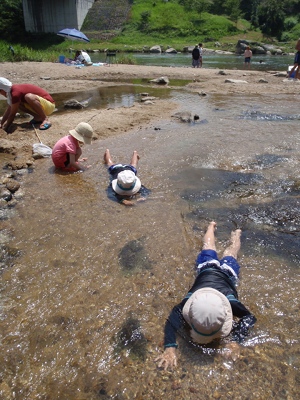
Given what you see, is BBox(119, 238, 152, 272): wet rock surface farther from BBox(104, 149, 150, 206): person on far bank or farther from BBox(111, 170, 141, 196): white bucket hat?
BBox(111, 170, 141, 196): white bucket hat

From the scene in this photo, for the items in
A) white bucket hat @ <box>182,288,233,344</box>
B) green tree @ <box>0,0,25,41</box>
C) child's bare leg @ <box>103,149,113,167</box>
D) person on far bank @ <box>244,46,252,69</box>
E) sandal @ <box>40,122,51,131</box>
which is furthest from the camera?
green tree @ <box>0,0,25,41</box>

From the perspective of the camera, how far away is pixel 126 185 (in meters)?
4.70

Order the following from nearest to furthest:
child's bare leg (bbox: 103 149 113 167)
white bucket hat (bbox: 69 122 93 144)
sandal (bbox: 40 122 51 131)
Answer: white bucket hat (bbox: 69 122 93 144) < child's bare leg (bbox: 103 149 113 167) < sandal (bbox: 40 122 51 131)

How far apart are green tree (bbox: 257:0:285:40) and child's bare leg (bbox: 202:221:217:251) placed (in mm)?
59441

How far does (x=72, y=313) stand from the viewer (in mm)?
2842

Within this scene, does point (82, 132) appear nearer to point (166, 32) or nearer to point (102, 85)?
point (102, 85)

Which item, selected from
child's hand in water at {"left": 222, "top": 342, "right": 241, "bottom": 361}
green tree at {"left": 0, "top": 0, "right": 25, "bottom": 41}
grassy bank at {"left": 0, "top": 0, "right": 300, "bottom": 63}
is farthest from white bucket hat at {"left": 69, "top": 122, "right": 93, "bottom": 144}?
green tree at {"left": 0, "top": 0, "right": 25, "bottom": 41}

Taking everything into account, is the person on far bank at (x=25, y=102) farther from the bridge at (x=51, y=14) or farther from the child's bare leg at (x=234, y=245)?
the bridge at (x=51, y=14)

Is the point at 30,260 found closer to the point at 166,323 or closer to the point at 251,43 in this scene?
the point at 166,323

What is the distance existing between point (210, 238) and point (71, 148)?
3.16m

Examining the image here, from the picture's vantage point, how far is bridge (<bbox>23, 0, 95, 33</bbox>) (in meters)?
48.8

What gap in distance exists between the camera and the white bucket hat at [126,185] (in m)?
4.69

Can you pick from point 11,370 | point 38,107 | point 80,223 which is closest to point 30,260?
point 80,223

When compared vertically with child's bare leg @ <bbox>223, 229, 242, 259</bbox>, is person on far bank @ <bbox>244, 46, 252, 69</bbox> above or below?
above
